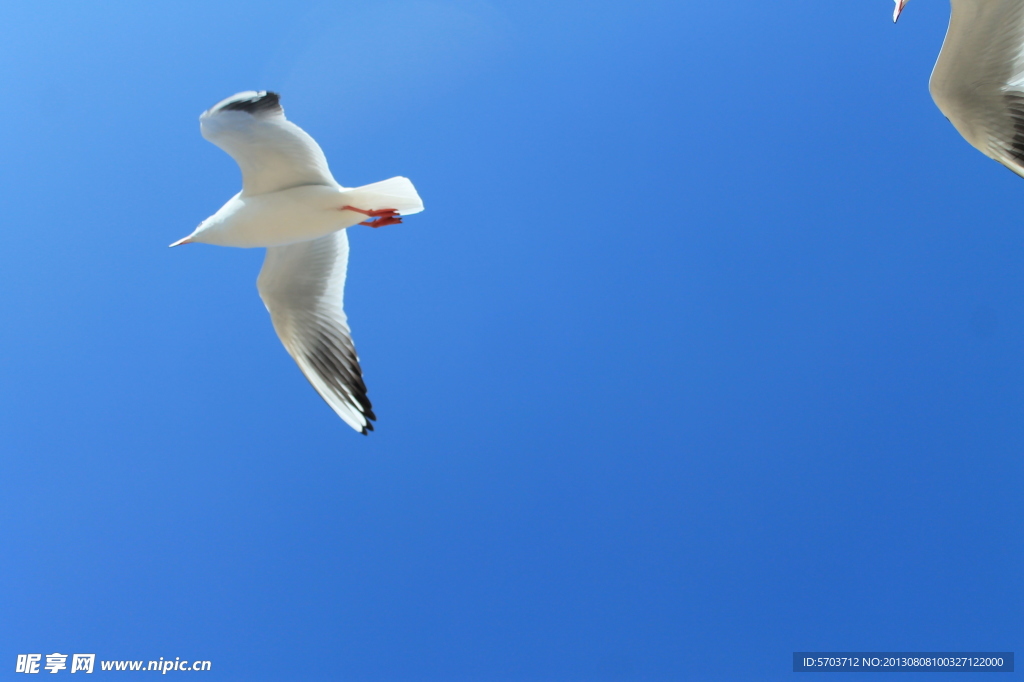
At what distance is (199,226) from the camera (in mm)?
3670

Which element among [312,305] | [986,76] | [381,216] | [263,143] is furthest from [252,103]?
[986,76]

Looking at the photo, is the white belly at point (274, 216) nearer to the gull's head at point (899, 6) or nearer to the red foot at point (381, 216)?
the red foot at point (381, 216)

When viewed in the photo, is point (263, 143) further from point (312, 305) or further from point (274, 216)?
point (312, 305)

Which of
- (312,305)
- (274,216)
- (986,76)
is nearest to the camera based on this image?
(986,76)

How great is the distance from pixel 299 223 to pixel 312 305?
629 millimetres

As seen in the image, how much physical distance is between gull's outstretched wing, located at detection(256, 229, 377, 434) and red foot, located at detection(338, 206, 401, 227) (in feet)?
2.09

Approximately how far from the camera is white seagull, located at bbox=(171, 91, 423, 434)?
335cm

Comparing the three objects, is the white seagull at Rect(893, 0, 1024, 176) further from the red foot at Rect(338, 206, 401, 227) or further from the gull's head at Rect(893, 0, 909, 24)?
the red foot at Rect(338, 206, 401, 227)

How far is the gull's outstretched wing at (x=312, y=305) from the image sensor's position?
410 centimetres

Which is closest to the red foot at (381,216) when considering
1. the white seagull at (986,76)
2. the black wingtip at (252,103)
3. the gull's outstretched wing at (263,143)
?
the gull's outstretched wing at (263,143)

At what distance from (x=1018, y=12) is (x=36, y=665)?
6.23 metres

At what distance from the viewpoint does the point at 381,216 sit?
11.9 feet

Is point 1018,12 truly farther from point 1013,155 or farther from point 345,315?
point 345,315

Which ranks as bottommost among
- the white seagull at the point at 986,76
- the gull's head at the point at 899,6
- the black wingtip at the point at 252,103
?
the black wingtip at the point at 252,103
